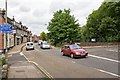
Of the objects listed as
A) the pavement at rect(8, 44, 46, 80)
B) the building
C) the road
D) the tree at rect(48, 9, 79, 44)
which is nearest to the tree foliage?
the tree at rect(48, 9, 79, 44)

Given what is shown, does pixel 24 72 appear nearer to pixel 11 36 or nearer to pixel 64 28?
pixel 64 28

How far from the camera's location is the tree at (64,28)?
58938mm

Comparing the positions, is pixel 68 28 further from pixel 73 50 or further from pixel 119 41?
pixel 73 50

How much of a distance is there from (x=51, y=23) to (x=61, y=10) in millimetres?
4514

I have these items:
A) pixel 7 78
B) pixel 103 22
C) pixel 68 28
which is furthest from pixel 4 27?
pixel 103 22

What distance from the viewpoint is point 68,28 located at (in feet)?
192

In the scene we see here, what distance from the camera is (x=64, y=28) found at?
59.2 metres

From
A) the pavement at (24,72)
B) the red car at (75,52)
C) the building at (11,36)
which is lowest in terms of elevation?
the pavement at (24,72)

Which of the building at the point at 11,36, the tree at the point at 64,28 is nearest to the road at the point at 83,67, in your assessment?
the building at the point at 11,36

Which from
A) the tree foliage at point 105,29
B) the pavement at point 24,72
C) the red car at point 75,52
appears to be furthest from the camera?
the tree foliage at point 105,29

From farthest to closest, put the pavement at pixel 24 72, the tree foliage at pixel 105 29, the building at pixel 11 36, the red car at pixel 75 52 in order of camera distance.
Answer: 1. the tree foliage at pixel 105 29
2. the building at pixel 11 36
3. the red car at pixel 75 52
4. the pavement at pixel 24 72

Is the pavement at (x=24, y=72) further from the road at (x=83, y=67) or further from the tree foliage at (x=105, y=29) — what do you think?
the tree foliage at (x=105, y=29)

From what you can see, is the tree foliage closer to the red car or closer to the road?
the red car

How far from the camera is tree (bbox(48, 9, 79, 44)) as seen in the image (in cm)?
5894
